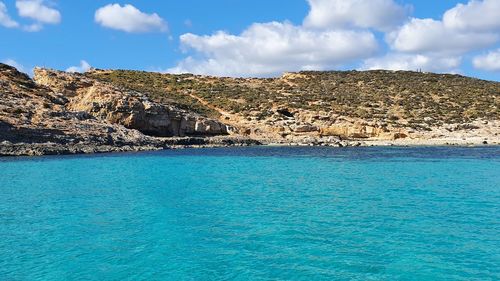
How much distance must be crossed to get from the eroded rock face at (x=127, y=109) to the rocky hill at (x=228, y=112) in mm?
151

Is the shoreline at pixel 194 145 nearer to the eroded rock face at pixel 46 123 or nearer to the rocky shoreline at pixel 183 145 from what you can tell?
the rocky shoreline at pixel 183 145

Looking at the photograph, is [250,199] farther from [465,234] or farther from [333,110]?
[333,110]

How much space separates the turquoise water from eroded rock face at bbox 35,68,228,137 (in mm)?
30464

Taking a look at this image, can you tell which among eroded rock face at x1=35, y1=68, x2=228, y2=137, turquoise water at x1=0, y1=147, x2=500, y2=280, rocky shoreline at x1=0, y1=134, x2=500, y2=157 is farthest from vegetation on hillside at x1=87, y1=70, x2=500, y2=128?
turquoise water at x1=0, y1=147, x2=500, y2=280

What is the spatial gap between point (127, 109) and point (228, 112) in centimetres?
2162

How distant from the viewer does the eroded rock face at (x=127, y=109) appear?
200 feet

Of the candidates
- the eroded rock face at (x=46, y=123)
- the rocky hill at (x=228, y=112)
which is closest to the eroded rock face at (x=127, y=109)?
the rocky hill at (x=228, y=112)

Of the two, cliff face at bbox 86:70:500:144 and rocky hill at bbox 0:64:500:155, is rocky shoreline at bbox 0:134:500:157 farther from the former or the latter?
cliff face at bbox 86:70:500:144

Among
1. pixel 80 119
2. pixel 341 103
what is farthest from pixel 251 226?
pixel 341 103

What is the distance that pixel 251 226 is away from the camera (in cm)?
1639

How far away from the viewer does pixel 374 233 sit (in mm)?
15234

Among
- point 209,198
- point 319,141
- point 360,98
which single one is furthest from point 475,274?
A: point 360,98

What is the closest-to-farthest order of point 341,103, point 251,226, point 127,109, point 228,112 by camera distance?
point 251,226
point 127,109
point 228,112
point 341,103

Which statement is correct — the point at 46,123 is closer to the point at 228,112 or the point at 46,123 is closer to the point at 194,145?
the point at 194,145
